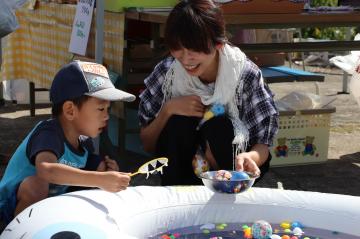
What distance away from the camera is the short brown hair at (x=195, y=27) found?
7.48ft

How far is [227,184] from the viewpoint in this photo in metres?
2.17

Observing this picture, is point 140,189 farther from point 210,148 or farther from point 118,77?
point 118,77

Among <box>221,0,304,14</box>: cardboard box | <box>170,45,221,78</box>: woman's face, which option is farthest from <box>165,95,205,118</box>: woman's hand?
<box>221,0,304,14</box>: cardboard box

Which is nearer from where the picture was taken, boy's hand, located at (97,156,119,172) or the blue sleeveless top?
the blue sleeveless top

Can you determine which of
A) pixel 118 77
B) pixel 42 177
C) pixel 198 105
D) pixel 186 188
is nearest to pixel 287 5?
pixel 118 77

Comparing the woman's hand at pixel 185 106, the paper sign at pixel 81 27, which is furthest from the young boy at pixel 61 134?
the paper sign at pixel 81 27

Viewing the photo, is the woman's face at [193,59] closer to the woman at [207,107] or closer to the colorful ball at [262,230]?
the woman at [207,107]

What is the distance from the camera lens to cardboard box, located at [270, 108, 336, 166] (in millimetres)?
3600

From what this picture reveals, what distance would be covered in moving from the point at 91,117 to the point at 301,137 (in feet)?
5.67

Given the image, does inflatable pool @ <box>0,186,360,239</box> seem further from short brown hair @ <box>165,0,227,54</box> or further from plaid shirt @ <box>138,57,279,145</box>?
short brown hair @ <box>165,0,227,54</box>

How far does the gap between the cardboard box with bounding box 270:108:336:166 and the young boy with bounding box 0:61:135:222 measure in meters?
1.53

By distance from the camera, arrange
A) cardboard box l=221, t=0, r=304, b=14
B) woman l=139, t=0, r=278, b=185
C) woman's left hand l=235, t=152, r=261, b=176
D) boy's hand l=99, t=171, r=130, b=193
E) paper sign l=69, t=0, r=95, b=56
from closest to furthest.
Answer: boy's hand l=99, t=171, r=130, b=193 < woman's left hand l=235, t=152, r=261, b=176 < woman l=139, t=0, r=278, b=185 < cardboard box l=221, t=0, r=304, b=14 < paper sign l=69, t=0, r=95, b=56

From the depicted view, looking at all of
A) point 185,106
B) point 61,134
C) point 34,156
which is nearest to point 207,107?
point 185,106

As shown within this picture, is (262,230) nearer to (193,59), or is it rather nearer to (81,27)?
(193,59)
